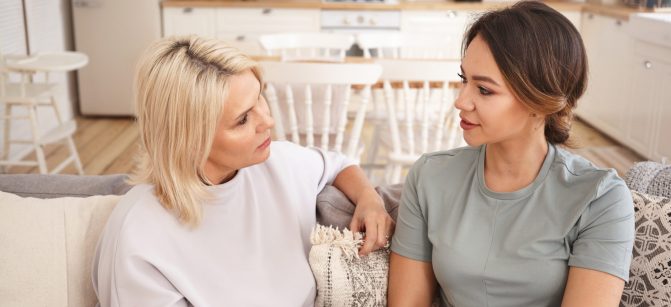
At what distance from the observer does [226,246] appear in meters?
1.42

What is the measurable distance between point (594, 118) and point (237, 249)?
442 centimetres

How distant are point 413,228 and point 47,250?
2.44ft

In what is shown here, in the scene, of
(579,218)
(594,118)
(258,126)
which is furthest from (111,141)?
(579,218)

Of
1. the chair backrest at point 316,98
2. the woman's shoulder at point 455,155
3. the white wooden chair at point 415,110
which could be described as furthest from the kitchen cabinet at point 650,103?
the woman's shoulder at point 455,155

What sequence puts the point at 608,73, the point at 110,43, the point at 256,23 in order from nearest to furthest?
the point at 608,73
the point at 110,43
the point at 256,23

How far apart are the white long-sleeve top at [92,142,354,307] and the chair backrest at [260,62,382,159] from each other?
1110 millimetres

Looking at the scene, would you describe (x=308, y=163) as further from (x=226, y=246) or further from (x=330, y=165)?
(x=226, y=246)

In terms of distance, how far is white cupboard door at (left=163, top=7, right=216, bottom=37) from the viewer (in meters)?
5.42

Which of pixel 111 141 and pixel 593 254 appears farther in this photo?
pixel 111 141

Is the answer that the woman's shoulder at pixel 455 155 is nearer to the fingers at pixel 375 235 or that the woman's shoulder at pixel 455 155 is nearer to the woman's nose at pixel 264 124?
the fingers at pixel 375 235

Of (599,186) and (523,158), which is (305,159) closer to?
(523,158)

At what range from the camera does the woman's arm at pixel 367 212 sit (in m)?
1.53

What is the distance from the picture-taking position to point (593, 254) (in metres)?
1.29

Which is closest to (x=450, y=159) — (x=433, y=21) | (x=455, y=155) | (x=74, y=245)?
(x=455, y=155)
